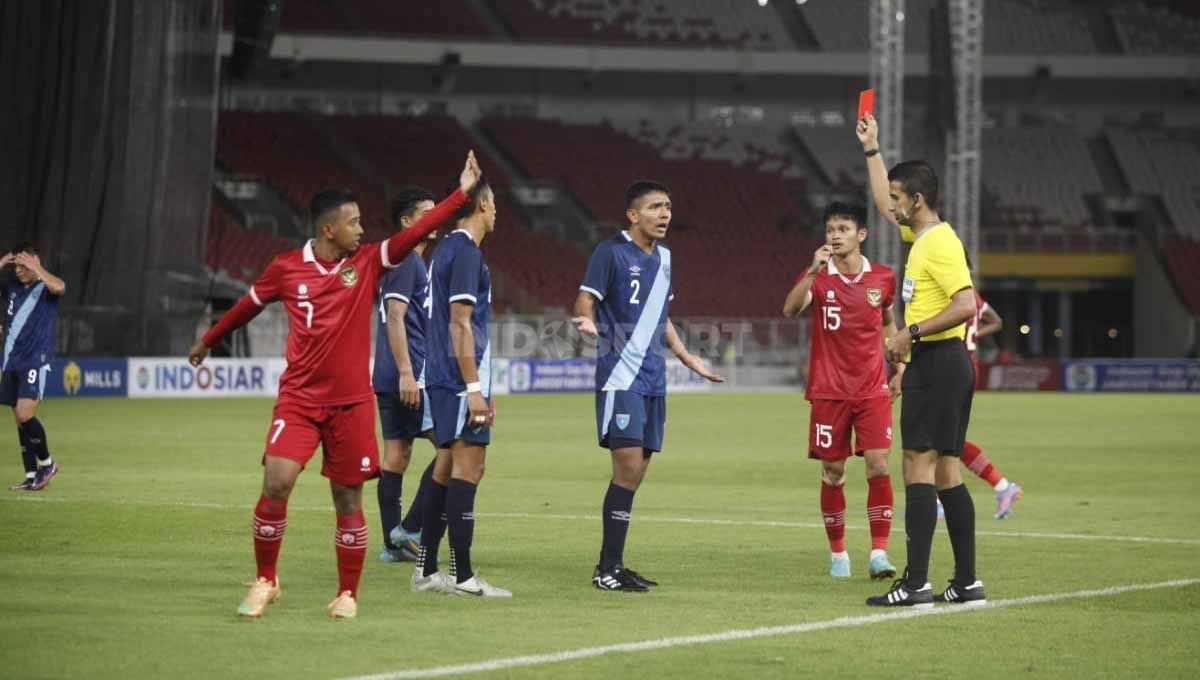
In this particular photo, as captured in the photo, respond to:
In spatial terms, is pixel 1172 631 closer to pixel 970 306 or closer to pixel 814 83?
pixel 970 306

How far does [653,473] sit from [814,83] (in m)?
48.0

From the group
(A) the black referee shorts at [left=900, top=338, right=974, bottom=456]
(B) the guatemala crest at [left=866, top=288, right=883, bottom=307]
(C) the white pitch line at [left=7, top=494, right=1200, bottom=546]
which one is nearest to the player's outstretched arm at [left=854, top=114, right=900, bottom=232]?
(A) the black referee shorts at [left=900, top=338, right=974, bottom=456]

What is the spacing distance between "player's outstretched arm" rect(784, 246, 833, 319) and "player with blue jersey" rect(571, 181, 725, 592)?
90 cm

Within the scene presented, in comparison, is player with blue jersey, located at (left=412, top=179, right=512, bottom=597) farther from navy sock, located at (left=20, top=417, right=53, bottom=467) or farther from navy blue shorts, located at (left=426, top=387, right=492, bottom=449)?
navy sock, located at (left=20, top=417, right=53, bottom=467)

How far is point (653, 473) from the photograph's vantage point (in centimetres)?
1942

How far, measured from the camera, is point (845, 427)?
11000mm

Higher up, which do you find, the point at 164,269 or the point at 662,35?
the point at 662,35

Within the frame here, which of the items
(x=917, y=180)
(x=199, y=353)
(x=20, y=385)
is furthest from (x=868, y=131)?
(x=20, y=385)

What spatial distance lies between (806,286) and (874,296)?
0.66 metres

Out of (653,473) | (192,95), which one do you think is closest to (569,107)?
Result: (192,95)

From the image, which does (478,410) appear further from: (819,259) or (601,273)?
(819,259)

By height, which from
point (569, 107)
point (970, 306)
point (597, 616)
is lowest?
point (597, 616)

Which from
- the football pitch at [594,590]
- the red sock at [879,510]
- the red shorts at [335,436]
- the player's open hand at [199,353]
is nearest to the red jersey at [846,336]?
the red sock at [879,510]

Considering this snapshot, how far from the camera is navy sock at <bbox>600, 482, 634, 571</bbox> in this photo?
32.4 ft
